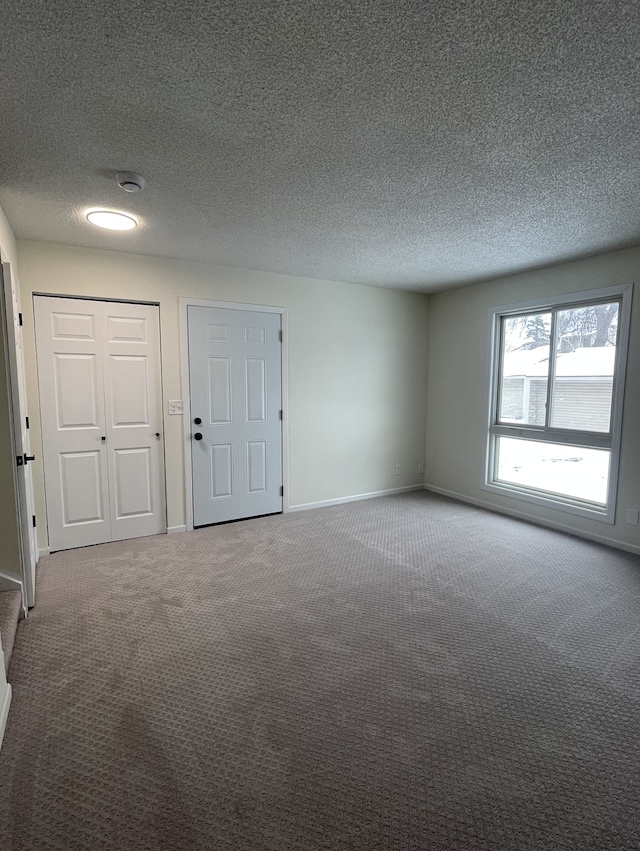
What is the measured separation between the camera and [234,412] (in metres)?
4.11

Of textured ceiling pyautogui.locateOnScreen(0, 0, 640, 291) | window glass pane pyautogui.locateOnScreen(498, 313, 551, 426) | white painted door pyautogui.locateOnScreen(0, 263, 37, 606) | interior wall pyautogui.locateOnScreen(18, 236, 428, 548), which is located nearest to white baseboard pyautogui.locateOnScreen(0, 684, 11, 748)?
white painted door pyautogui.locateOnScreen(0, 263, 37, 606)

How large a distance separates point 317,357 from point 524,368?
2.18 meters

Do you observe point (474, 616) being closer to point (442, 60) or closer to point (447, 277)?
point (442, 60)

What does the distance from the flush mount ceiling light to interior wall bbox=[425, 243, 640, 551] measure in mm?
3567

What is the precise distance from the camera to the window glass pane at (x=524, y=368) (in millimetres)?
4141

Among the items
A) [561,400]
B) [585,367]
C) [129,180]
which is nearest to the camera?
[129,180]

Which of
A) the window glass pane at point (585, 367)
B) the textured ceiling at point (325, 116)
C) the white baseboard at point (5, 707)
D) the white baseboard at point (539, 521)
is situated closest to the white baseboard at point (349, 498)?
the white baseboard at point (539, 521)

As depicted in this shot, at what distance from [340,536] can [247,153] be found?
3.03m

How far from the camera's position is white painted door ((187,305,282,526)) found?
392 centimetres

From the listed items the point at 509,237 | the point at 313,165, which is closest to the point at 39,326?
the point at 313,165

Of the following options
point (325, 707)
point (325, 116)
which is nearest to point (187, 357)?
point (325, 116)

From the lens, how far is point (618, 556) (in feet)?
11.1

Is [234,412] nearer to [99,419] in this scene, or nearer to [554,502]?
[99,419]

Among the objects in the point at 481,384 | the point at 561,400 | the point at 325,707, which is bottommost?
the point at 325,707
